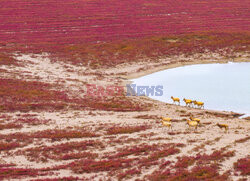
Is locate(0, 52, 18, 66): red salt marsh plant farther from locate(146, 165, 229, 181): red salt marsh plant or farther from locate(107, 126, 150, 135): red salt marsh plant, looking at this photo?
locate(146, 165, 229, 181): red salt marsh plant

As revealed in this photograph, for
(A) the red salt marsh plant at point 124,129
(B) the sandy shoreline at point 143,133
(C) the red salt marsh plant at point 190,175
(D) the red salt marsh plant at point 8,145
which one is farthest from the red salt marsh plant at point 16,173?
(A) the red salt marsh plant at point 124,129

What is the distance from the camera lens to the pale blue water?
4000cm

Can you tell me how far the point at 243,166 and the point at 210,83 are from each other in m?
27.1

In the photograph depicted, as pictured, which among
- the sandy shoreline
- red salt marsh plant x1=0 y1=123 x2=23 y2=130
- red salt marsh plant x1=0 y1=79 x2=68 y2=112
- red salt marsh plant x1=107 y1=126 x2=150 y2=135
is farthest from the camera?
red salt marsh plant x1=0 y1=79 x2=68 y2=112

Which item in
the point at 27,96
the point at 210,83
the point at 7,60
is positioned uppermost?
the point at 7,60

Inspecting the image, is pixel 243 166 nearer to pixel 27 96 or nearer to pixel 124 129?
pixel 124 129

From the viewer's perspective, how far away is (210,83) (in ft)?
158

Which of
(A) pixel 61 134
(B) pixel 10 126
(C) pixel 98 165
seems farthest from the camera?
(B) pixel 10 126

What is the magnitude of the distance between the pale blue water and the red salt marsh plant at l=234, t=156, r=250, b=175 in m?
14.1

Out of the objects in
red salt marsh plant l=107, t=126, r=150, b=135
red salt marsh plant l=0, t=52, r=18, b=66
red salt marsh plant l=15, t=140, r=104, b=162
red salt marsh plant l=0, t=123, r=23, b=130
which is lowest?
red salt marsh plant l=15, t=140, r=104, b=162

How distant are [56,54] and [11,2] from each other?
55.9m

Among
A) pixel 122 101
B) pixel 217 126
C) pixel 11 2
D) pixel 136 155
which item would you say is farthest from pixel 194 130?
pixel 11 2

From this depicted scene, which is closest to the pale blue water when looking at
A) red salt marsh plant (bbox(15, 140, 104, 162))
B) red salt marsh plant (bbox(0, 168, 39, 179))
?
red salt marsh plant (bbox(15, 140, 104, 162))

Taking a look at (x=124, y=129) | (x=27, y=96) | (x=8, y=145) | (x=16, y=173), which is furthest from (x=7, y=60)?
(x=16, y=173)
